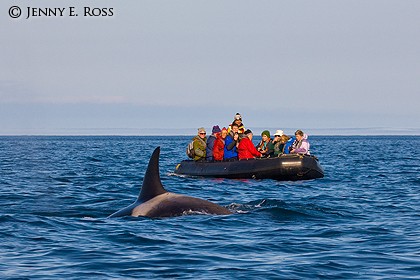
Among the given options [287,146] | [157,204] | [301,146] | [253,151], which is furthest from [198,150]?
[157,204]

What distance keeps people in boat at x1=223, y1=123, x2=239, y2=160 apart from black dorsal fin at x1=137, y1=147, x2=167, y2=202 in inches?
437

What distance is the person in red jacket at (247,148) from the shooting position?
1057 inches

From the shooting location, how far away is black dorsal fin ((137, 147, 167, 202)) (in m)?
14.7

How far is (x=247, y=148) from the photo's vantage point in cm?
2733

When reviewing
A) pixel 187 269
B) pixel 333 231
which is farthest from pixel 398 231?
pixel 187 269

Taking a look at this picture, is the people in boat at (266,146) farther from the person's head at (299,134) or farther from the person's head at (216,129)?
the person's head at (216,129)

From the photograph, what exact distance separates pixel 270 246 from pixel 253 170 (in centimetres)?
1554

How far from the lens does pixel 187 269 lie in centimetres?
1012

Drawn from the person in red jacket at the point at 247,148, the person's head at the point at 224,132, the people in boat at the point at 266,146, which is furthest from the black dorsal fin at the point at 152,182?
the people in boat at the point at 266,146

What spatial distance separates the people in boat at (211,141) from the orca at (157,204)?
511 inches

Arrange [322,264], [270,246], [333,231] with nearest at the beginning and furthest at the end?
[322,264], [270,246], [333,231]

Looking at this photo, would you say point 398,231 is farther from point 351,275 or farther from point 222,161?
point 222,161

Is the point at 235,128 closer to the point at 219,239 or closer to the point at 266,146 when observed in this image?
the point at 266,146

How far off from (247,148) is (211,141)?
5.91 ft
